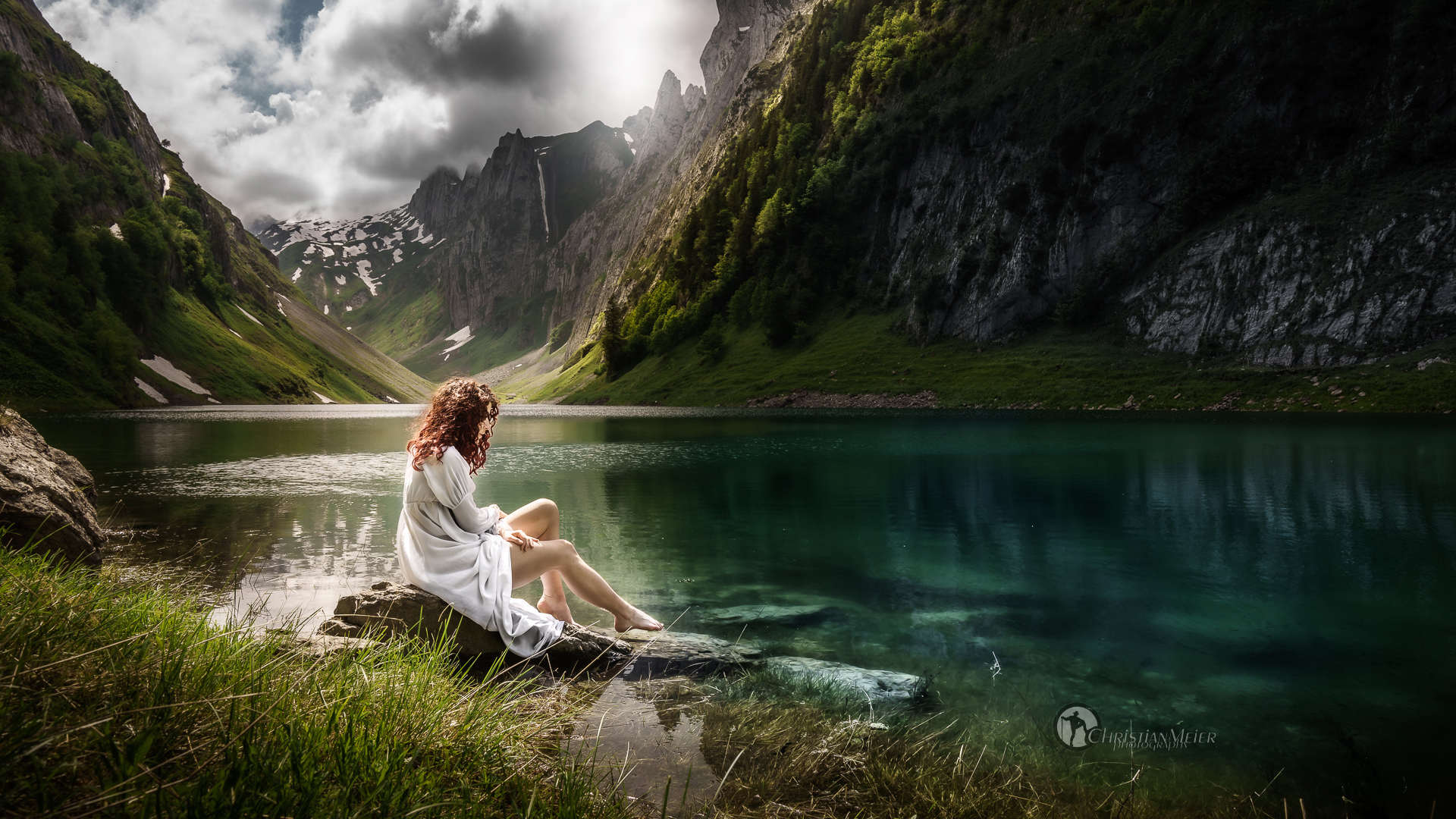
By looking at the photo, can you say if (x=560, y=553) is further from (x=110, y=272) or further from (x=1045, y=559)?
(x=110, y=272)

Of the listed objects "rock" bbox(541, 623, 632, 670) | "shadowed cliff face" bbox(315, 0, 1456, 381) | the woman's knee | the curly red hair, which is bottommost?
"rock" bbox(541, 623, 632, 670)

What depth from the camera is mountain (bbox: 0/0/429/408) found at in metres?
86.2

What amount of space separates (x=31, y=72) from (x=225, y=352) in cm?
6409

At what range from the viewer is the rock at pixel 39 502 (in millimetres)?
8031

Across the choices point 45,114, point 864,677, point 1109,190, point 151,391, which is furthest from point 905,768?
point 45,114

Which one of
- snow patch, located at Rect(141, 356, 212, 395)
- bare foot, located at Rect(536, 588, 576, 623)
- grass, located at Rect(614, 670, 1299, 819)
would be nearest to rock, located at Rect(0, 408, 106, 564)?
bare foot, located at Rect(536, 588, 576, 623)

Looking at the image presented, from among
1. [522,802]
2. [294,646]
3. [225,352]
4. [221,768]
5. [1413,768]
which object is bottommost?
[1413,768]

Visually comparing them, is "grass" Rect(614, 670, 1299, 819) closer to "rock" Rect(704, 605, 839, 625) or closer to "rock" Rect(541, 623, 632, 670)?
"rock" Rect(541, 623, 632, 670)

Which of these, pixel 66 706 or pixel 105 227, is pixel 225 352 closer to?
pixel 105 227

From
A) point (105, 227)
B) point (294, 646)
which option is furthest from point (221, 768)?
point (105, 227)

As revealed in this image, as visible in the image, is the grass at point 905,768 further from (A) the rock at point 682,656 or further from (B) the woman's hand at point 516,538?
(B) the woman's hand at point 516,538

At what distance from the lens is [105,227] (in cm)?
11456

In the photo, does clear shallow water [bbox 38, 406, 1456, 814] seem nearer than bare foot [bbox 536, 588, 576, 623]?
Yes

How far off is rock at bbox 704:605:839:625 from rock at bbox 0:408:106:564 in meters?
7.35
